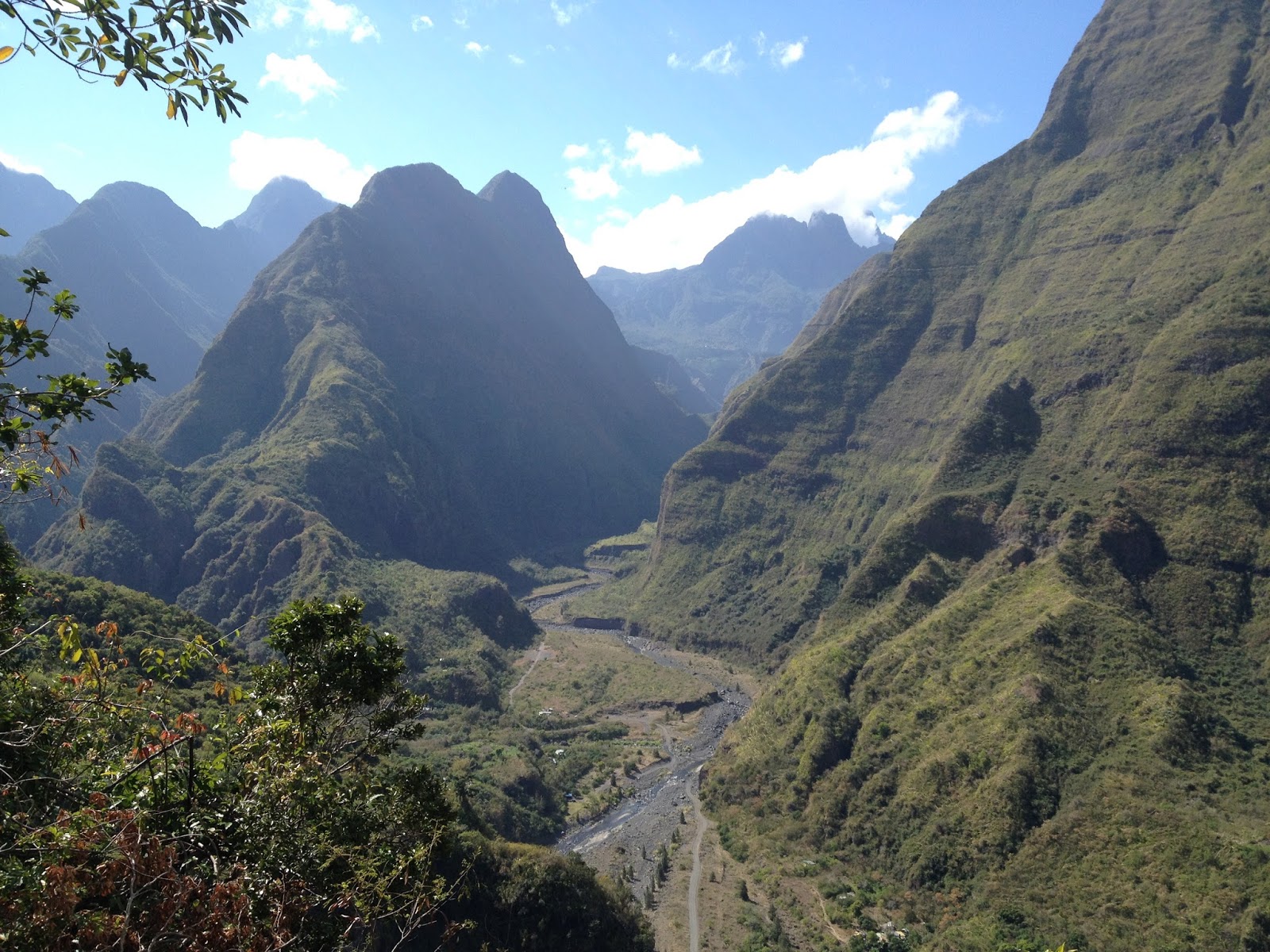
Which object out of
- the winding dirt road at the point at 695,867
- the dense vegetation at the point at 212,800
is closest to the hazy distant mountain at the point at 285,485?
the winding dirt road at the point at 695,867

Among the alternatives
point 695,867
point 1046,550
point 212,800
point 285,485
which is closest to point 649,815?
point 695,867

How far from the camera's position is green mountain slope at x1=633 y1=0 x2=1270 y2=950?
162ft

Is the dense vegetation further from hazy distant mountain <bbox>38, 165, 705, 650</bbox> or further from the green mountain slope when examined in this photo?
hazy distant mountain <bbox>38, 165, 705, 650</bbox>

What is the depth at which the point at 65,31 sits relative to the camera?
6.51 meters

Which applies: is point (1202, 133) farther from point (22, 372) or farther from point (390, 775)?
point (22, 372)

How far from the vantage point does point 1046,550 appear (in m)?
74.4

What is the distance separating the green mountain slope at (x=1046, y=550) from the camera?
49.5 metres

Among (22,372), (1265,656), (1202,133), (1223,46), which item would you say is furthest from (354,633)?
(22,372)

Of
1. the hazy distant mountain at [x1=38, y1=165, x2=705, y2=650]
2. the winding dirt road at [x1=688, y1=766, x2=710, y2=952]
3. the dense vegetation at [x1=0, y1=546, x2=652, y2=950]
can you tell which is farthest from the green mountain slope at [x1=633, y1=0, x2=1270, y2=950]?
the hazy distant mountain at [x1=38, y1=165, x2=705, y2=650]

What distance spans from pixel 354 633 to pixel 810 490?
128 metres

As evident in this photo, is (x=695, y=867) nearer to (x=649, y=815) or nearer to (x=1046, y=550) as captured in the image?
(x=649, y=815)

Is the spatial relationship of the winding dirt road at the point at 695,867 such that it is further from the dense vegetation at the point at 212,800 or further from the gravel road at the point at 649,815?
the dense vegetation at the point at 212,800

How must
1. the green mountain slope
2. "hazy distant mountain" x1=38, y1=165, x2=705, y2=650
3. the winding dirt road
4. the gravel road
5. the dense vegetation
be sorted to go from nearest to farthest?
the dense vegetation < the green mountain slope < the winding dirt road < the gravel road < "hazy distant mountain" x1=38, y1=165, x2=705, y2=650

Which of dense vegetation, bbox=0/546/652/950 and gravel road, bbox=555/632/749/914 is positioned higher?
dense vegetation, bbox=0/546/652/950
